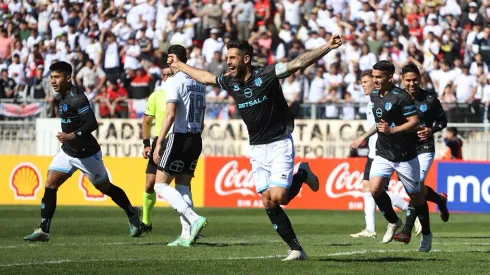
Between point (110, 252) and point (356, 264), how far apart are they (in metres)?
2.99

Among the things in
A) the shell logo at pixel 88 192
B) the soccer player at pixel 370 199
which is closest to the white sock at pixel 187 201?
the soccer player at pixel 370 199

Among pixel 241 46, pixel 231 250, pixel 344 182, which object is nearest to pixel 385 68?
pixel 241 46

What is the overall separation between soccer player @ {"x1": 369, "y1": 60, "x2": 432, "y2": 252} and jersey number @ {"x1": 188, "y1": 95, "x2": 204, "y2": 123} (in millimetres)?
2247

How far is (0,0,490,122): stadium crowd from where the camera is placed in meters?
27.5

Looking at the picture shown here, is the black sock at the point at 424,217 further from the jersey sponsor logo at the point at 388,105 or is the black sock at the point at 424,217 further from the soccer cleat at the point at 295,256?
the soccer cleat at the point at 295,256

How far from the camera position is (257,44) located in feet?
100.0

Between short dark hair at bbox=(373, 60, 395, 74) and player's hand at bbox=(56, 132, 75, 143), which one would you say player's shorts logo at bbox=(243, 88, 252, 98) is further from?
player's hand at bbox=(56, 132, 75, 143)

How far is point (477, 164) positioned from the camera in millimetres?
24062

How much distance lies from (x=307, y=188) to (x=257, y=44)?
6136 mm

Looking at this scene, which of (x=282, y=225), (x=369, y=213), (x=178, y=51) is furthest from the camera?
(x=369, y=213)

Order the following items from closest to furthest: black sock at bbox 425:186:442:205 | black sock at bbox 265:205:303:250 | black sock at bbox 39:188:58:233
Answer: black sock at bbox 265:205:303:250
black sock at bbox 39:188:58:233
black sock at bbox 425:186:442:205

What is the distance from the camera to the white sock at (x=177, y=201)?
44.4 ft

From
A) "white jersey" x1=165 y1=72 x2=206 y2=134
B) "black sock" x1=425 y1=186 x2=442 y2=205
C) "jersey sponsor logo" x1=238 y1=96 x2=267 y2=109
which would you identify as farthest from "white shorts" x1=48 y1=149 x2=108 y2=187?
"black sock" x1=425 y1=186 x2=442 y2=205

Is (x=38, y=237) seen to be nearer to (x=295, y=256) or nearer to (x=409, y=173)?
(x=295, y=256)
